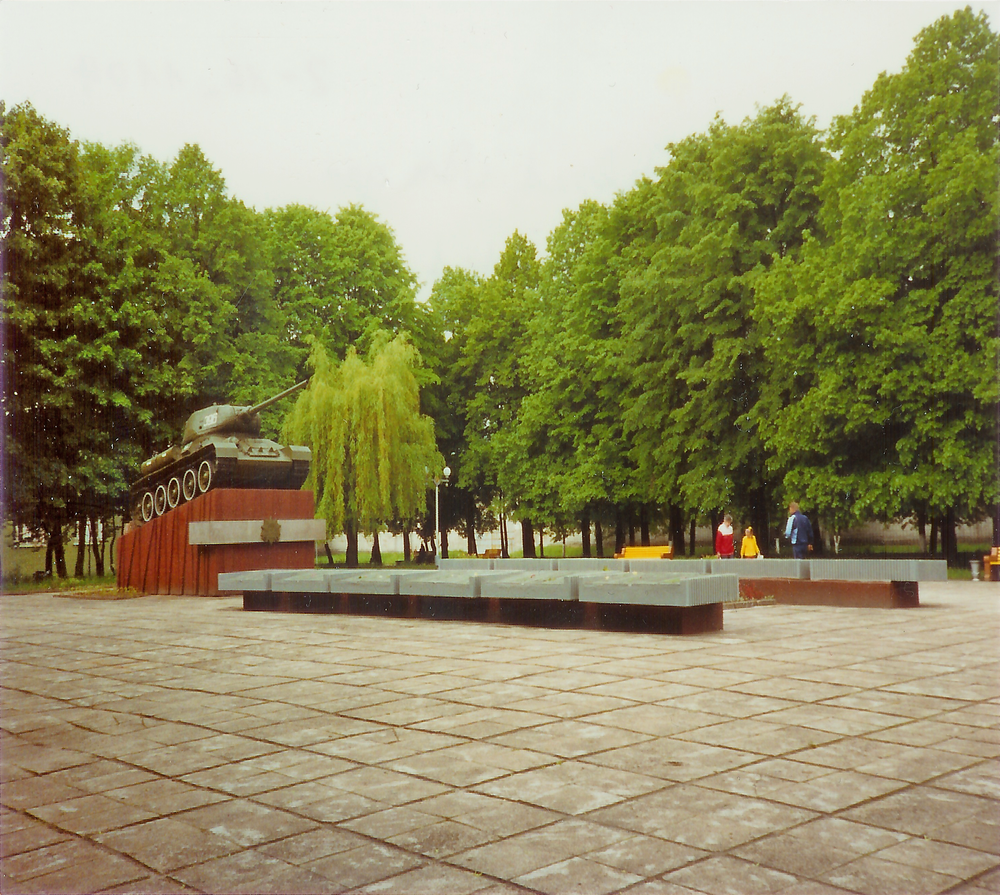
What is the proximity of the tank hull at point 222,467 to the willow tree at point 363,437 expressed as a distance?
4.17 meters

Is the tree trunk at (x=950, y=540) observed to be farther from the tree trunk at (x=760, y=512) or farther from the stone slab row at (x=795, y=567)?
the stone slab row at (x=795, y=567)

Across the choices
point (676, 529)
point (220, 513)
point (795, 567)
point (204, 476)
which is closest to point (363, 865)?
point (795, 567)

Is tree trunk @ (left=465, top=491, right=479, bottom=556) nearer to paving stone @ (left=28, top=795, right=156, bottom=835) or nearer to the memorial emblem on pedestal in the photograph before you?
the memorial emblem on pedestal

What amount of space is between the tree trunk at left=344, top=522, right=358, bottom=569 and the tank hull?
6632 millimetres

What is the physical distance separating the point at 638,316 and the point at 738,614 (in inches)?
683

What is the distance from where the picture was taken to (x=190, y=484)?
22344 mm

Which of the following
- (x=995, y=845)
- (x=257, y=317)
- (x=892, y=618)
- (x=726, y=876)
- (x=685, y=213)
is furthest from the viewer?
(x=257, y=317)

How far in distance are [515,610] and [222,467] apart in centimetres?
1128

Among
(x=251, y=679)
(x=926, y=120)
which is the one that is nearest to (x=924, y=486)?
(x=926, y=120)

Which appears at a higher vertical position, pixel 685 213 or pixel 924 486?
pixel 685 213

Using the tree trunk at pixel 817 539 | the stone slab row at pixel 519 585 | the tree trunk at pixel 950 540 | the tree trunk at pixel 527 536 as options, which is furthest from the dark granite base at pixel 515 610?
the tree trunk at pixel 527 536

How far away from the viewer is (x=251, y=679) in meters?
7.80

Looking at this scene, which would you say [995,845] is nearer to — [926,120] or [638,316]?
[926,120]

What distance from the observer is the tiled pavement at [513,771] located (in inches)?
134
